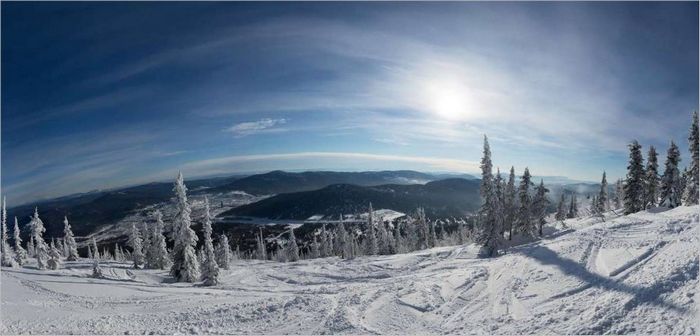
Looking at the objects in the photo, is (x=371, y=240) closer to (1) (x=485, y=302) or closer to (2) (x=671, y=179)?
A: (2) (x=671, y=179)

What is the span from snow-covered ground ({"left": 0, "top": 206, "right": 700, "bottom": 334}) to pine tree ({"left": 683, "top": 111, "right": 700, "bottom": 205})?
2519 centimetres

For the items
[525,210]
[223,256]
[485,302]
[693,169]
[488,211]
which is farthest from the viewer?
[223,256]

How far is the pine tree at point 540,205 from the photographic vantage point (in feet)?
214

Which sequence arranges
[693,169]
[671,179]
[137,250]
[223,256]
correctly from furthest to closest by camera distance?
[137,250] → [223,256] → [671,179] → [693,169]

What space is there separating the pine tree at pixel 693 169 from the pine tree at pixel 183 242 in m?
64.8

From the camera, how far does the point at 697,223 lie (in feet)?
80.4

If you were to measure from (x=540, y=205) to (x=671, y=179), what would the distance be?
59.9 feet

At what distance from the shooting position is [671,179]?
56.6m

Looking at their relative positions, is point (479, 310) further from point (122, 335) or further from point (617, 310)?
point (122, 335)

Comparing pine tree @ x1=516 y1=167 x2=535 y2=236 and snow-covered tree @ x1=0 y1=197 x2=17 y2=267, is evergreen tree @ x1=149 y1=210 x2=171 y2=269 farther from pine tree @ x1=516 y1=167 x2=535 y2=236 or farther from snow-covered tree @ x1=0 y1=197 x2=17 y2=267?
pine tree @ x1=516 y1=167 x2=535 y2=236

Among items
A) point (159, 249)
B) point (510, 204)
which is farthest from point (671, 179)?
point (159, 249)

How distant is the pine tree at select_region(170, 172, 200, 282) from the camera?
4600 cm

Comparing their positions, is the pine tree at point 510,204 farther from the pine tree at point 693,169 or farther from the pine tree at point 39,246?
the pine tree at point 39,246

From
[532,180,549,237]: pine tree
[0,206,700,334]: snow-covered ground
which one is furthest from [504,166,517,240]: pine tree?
[0,206,700,334]: snow-covered ground
